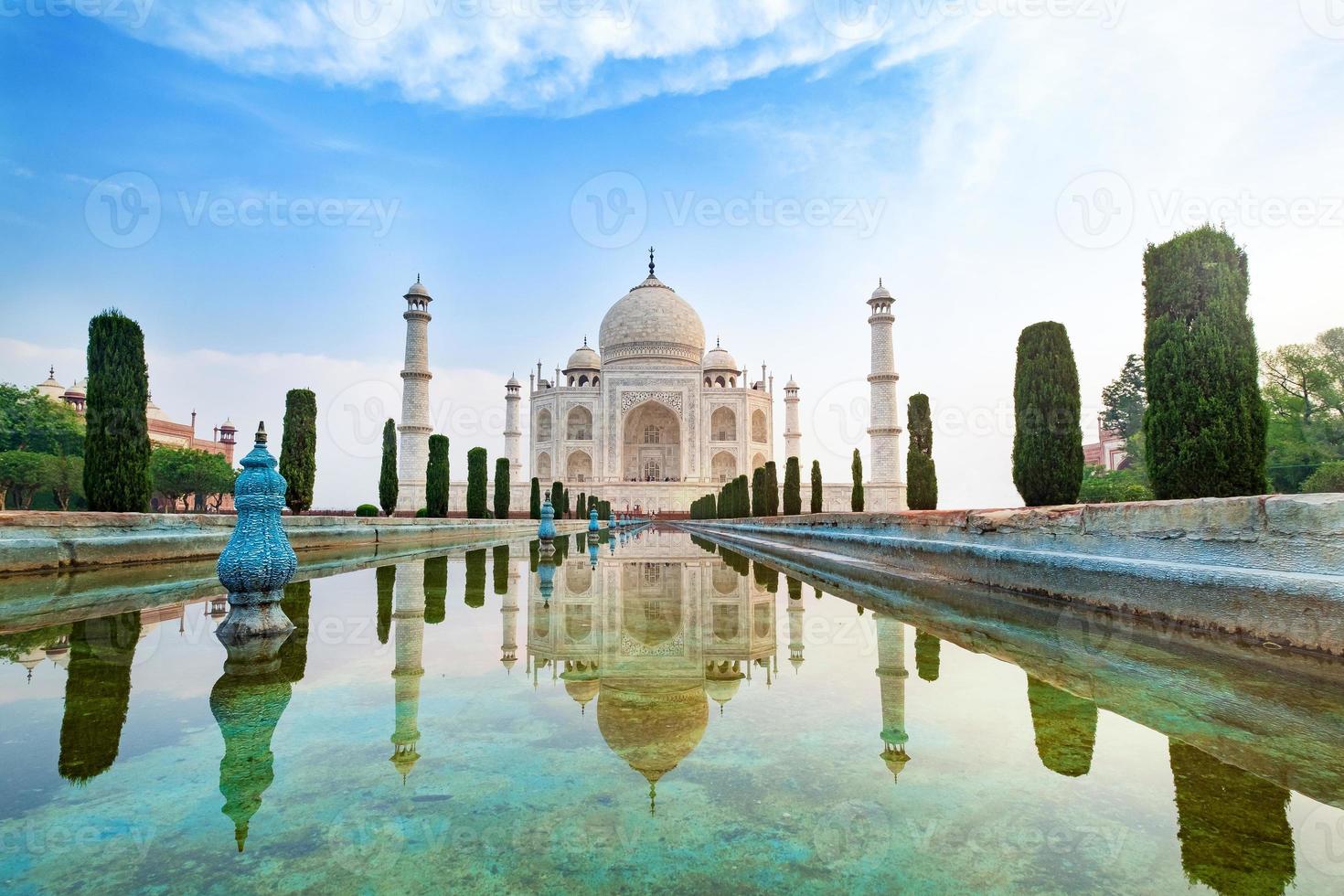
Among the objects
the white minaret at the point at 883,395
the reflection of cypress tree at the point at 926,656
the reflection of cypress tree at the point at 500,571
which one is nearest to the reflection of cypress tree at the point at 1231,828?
the reflection of cypress tree at the point at 926,656

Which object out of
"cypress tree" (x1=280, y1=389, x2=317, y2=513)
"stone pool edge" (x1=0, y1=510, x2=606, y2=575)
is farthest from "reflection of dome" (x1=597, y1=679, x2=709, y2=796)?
"cypress tree" (x1=280, y1=389, x2=317, y2=513)

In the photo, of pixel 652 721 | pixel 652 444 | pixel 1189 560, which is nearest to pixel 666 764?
pixel 652 721

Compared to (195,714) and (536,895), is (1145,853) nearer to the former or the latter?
(536,895)

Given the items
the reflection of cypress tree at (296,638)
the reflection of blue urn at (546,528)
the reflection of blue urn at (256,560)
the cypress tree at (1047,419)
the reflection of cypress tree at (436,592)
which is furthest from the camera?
the reflection of blue urn at (546,528)

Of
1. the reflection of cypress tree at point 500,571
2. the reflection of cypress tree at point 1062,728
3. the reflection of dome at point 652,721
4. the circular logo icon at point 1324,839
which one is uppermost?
the reflection of dome at point 652,721

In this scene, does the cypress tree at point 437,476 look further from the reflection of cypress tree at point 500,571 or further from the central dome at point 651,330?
the central dome at point 651,330

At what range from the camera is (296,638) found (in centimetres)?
203

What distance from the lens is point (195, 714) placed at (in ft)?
4.14

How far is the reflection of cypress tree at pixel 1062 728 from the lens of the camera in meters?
1.05

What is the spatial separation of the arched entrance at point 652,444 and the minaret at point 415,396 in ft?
35.8

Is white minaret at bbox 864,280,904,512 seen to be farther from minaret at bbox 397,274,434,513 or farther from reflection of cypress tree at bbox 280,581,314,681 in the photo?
reflection of cypress tree at bbox 280,581,314,681

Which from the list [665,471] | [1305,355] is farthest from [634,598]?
[665,471]

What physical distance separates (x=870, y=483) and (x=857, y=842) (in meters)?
24.7

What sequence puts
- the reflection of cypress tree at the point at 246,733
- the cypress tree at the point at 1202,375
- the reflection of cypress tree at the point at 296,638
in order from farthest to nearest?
the cypress tree at the point at 1202,375 < the reflection of cypress tree at the point at 296,638 < the reflection of cypress tree at the point at 246,733
